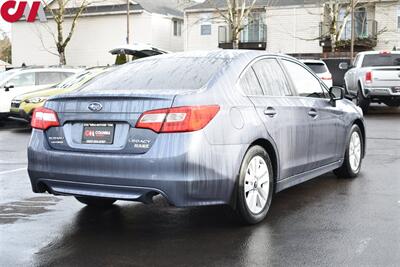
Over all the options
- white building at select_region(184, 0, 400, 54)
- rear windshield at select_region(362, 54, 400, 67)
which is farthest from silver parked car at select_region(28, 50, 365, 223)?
white building at select_region(184, 0, 400, 54)

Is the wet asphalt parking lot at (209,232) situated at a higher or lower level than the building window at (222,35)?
lower

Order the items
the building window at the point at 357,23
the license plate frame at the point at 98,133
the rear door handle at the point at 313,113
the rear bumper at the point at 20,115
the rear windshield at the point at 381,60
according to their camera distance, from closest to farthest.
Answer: the license plate frame at the point at 98,133 → the rear door handle at the point at 313,113 → the rear bumper at the point at 20,115 → the rear windshield at the point at 381,60 → the building window at the point at 357,23

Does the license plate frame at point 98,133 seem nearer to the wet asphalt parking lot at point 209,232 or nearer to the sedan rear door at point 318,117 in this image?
the wet asphalt parking lot at point 209,232

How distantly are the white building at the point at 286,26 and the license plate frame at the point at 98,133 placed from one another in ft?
113

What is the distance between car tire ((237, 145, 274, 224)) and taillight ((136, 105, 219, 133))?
624mm

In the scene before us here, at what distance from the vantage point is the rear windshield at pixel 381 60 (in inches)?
678

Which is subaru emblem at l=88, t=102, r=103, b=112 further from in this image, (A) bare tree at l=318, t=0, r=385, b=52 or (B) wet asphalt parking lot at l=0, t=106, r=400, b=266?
(A) bare tree at l=318, t=0, r=385, b=52

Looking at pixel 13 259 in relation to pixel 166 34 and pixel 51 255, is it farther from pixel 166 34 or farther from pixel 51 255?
pixel 166 34

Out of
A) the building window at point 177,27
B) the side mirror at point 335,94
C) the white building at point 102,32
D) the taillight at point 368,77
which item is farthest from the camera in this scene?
the building window at point 177,27

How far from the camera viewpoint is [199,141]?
4.55 m

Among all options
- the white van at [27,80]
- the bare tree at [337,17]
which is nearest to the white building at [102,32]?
the bare tree at [337,17]

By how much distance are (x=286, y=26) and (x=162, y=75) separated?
35246 millimetres

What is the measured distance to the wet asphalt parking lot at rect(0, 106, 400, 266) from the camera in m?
4.31

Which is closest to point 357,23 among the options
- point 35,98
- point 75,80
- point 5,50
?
point 75,80
